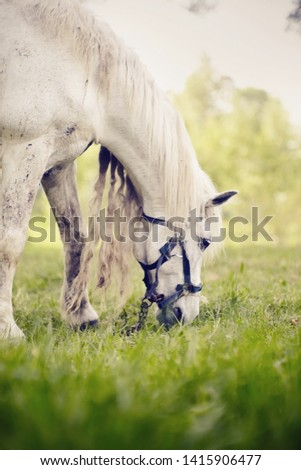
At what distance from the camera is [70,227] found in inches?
152

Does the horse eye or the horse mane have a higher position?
the horse mane

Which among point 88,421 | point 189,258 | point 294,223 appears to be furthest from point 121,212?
point 294,223

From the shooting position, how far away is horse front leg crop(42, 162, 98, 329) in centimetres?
371

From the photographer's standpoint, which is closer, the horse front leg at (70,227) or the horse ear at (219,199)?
the horse ear at (219,199)

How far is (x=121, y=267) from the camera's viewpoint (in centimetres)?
379

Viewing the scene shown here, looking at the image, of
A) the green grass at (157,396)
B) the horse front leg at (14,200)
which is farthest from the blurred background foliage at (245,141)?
the green grass at (157,396)

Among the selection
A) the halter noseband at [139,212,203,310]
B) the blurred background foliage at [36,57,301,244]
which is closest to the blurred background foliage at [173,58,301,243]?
the blurred background foliage at [36,57,301,244]

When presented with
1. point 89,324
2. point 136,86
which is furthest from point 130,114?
point 89,324

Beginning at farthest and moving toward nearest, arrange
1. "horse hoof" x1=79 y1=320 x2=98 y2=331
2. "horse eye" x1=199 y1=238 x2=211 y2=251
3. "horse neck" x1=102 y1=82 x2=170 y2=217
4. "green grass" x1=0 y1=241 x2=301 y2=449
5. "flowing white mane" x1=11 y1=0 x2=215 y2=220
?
"horse hoof" x1=79 y1=320 x2=98 y2=331 < "horse eye" x1=199 y1=238 x2=211 y2=251 < "horse neck" x1=102 y1=82 x2=170 y2=217 < "flowing white mane" x1=11 y1=0 x2=215 y2=220 < "green grass" x1=0 y1=241 x2=301 y2=449

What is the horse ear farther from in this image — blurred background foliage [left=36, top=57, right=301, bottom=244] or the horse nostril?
blurred background foliage [left=36, top=57, right=301, bottom=244]

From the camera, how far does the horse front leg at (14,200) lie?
294cm

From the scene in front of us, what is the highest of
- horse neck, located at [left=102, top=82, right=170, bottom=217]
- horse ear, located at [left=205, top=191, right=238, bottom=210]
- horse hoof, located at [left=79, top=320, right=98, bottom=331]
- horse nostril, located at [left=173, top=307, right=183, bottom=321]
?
horse neck, located at [left=102, top=82, right=170, bottom=217]

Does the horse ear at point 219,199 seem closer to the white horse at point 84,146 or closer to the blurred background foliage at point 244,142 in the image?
the white horse at point 84,146

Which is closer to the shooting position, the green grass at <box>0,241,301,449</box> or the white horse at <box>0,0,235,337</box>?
the green grass at <box>0,241,301,449</box>
